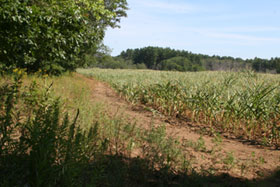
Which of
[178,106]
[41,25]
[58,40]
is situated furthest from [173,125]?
[41,25]

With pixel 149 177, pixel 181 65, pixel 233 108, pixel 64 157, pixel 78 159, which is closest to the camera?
pixel 78 159

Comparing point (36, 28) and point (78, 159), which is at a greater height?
point (36, 28)

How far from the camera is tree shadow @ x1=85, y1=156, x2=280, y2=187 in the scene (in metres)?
2.54

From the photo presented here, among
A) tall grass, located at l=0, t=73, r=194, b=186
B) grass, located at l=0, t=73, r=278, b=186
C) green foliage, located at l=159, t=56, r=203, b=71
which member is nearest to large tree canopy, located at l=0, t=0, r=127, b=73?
grass, located at l=0, t=73, r=278, b=186

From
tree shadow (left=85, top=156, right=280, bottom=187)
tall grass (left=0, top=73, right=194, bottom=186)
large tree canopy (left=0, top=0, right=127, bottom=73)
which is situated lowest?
tree shadow (left=85, top=156, right=280, bottom=187)

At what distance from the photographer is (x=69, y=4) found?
637 centimetres

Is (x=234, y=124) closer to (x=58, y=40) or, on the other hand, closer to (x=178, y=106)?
(x=178, y=106)

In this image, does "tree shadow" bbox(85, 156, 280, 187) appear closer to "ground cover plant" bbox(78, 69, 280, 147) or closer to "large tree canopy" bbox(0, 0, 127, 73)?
"ground cover plant" bbox(78, 69, 280, 147)

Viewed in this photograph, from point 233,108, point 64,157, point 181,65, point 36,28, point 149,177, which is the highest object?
point 181,65

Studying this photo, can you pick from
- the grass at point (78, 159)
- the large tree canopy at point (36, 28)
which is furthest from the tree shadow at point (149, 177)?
the large tree canopy at point (36, 28)

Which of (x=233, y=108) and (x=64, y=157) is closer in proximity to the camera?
(x=64, y=157)

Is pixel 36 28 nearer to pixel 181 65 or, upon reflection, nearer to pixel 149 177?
pixel 149 177

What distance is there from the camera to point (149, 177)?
2734mm

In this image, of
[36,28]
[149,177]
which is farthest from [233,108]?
[36,28]
